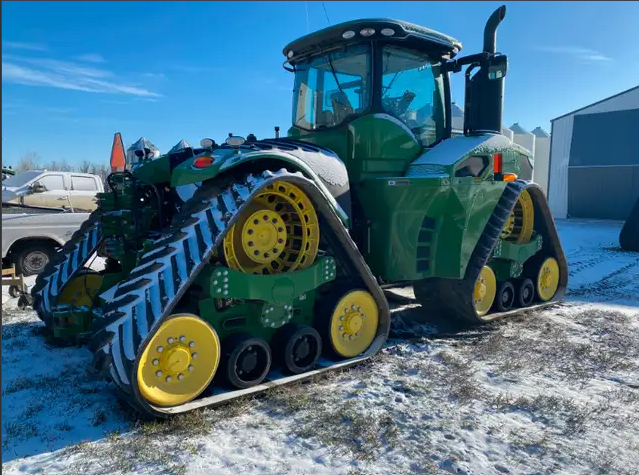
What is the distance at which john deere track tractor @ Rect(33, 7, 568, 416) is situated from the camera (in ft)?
11.8

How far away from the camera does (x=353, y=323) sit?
4629 millimetres

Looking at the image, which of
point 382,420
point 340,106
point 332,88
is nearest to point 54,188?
point 332,88

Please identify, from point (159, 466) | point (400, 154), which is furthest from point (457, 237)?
point (159, 466)

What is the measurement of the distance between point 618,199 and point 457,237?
2343cm

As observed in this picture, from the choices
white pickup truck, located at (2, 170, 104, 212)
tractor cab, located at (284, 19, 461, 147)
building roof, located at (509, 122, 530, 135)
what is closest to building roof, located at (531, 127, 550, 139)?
building roof, located at (509, 122, 530, 135)

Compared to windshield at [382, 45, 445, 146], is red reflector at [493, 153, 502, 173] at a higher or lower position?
lower

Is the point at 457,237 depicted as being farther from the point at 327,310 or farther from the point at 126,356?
the point at 126,356

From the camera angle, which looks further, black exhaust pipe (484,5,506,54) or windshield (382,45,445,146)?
black exhaust pipe (484,5,506,54)

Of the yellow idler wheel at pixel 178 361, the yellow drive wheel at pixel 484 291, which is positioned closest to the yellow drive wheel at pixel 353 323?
the yellow idler wheel at pixel 178 361

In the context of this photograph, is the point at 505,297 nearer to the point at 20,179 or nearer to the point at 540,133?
the point at 20,179

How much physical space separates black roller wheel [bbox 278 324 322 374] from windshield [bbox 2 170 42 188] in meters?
11.1

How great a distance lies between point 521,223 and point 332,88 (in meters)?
3.30

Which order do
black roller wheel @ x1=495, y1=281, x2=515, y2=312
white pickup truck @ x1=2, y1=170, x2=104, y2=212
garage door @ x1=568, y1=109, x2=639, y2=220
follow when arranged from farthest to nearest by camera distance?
garage door @ x1=568, y1=109, x2=639, y2=220, white pickup truck @ x1=2, y1=170, x2=104, y2=212, black roller wheel @ x1=495, y1=281, x2=515, y2=312

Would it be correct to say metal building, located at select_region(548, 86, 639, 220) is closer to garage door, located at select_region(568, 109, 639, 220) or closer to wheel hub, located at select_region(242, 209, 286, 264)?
garage door, located at select_region(568, 109, 639, 220)
